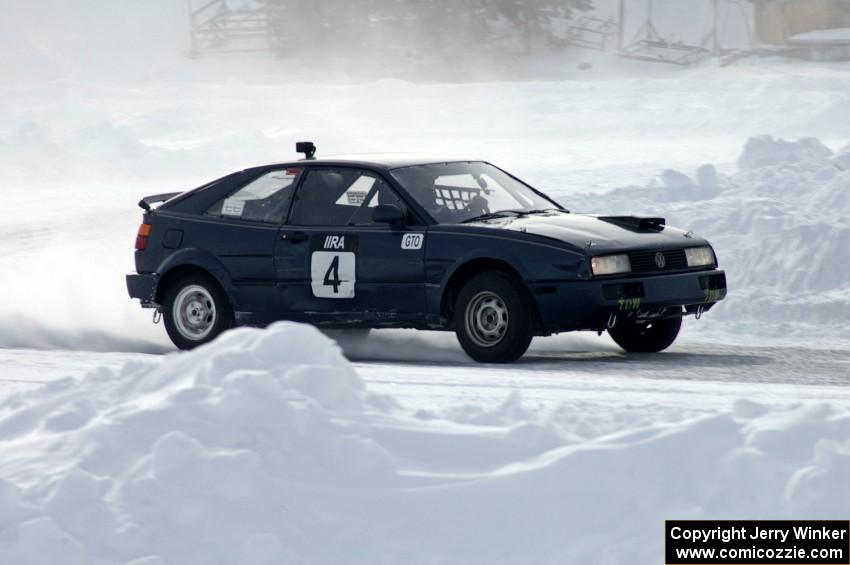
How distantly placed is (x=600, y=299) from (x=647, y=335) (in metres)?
1.39

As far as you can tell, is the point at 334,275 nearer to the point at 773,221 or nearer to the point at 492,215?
the point at 492,215

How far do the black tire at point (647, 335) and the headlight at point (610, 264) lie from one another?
1.06 metres

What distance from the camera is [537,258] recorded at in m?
9.19

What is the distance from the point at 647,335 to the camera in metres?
10.4

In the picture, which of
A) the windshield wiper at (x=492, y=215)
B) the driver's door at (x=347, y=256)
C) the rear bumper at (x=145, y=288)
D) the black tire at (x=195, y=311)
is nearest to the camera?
the driver's door at (x=347, y=256)

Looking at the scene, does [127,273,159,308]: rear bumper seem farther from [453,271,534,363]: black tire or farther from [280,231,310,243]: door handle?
[453,271,534,363]: black tire

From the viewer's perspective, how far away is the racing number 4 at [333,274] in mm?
9867

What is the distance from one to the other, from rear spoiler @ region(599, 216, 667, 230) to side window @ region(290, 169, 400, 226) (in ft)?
4.50

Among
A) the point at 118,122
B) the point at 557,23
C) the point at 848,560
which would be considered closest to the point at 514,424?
the point at 848,560

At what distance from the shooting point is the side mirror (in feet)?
31.3

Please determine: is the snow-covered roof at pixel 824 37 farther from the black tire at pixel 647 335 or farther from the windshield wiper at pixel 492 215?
the windshield wiper at pixel 492 215

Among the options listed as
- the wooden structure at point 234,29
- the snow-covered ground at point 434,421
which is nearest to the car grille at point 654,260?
the snow-covered ground at point 434,421

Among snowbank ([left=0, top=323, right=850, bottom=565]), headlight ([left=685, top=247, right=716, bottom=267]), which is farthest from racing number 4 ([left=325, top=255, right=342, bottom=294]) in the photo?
snowbank ([left=0, top=323, right=850, bottom=565])

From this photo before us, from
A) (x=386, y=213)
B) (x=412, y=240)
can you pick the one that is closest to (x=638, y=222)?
(x=412, y=240)
